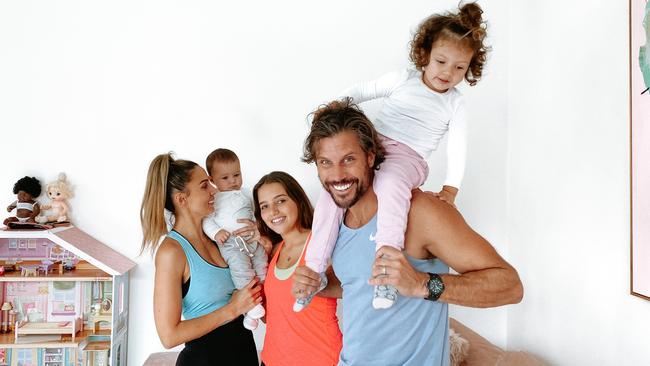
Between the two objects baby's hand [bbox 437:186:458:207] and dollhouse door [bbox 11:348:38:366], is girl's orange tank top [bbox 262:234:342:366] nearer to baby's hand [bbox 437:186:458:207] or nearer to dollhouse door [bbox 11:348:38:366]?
baby's hand [bbox 437:186:458:207]

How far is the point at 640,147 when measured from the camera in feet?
5.99

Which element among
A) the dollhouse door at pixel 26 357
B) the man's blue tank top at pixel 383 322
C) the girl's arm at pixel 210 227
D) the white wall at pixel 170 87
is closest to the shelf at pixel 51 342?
the dollhouse door at pixel 26 357

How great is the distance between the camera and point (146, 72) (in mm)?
3000

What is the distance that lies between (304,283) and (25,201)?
75.8 inches

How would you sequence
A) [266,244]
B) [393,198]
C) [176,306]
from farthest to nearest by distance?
[266,244], [176,306], [393,198]

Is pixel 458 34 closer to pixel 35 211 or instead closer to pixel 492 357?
pixel 492 357

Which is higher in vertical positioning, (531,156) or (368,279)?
(531,156)

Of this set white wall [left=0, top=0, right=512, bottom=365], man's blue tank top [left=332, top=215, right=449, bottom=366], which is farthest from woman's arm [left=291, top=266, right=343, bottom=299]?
white wall [left=0, top=0, right=512, bottom=365]

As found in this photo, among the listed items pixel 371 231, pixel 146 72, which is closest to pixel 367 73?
pixel 146 72

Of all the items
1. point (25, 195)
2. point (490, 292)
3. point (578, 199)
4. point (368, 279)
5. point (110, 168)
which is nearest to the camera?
point (490, 292)

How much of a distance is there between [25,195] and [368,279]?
2127mm

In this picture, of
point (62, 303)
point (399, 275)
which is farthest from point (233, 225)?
point (62, 303)

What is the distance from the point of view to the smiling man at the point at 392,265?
4.44 feet

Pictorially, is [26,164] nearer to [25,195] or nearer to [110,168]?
[25,195]
